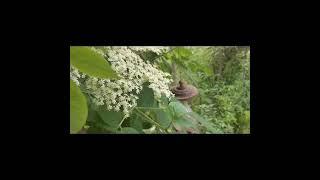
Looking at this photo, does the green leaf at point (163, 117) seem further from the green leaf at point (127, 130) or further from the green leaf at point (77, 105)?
the green leaf at point (77, 105)

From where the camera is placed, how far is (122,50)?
792mm

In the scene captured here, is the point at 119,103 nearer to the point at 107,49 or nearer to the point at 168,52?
the point at 107,49

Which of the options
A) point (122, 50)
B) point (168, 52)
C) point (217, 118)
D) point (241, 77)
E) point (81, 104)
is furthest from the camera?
point (241, 77)

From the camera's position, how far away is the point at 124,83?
771 millimetres

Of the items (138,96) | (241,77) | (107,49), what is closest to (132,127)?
(138,96)

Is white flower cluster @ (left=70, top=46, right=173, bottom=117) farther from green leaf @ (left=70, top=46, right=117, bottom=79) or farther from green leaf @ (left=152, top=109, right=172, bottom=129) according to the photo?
green leaf @ (left=70, top=46, right=117, bottom=79)

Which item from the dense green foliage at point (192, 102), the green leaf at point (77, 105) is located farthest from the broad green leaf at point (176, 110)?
the green leaf at point (77, 105)

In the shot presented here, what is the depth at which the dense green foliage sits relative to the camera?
2.64 feet

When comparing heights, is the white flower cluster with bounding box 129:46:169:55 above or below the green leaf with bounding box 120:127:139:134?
above

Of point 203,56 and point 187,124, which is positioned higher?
point 203,56

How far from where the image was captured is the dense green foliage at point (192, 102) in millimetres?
803

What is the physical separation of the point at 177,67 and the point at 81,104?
58cm

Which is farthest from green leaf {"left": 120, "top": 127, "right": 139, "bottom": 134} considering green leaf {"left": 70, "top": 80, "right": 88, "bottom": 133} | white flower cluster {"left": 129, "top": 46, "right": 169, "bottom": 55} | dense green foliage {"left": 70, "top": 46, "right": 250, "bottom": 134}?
green leaf {"left": 70, "top": 80, "right": 88, "bottom": 133}

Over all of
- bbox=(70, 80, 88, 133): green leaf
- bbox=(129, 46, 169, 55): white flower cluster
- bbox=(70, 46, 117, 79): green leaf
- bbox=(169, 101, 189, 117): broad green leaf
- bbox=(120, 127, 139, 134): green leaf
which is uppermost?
bbox=(129, 46, 169, 55): white flower cluster
